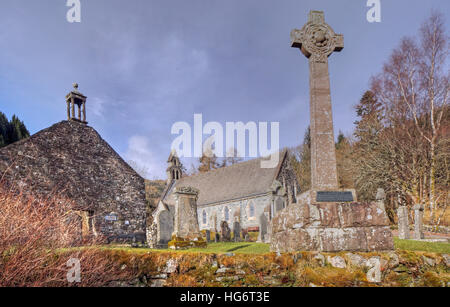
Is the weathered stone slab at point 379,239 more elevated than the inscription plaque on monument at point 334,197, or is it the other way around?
the inscription plaque on monument at point 334,197

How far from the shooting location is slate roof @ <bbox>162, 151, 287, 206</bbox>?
28711 millimetres

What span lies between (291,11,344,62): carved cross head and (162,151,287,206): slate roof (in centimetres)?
2074

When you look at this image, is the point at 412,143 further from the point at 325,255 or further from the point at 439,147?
the point at 325,255

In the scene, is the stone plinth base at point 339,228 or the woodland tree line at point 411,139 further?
the woodland tree line at point 411,139

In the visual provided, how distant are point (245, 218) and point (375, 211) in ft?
79.2

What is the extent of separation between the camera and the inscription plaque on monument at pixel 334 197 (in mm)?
5039

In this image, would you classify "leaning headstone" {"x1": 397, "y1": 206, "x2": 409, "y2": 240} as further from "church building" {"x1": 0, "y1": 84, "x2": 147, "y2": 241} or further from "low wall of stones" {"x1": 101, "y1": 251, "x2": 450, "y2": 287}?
"church building" {"x1": 0, "y1": 84, "x2": 147, "y2": 241}

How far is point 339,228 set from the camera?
183 inches

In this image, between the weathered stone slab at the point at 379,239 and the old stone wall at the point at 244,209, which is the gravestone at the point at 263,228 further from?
the old stone wall at the point at 244,209

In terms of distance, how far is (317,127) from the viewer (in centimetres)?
583

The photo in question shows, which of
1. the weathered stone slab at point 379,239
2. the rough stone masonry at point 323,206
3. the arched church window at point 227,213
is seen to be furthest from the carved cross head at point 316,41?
the arched church window at point 227,213

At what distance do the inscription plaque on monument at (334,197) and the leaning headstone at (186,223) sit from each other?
6631 mm

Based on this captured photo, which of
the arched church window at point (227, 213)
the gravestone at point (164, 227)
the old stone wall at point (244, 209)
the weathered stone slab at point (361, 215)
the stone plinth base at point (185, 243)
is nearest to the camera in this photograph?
the weathered stone slab at point (361, 215)
